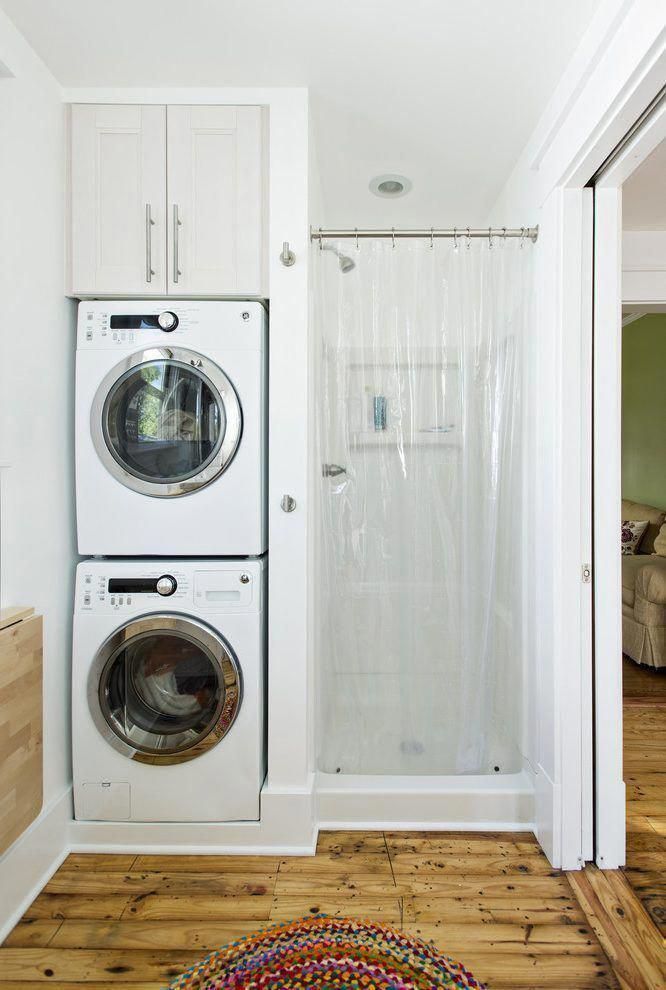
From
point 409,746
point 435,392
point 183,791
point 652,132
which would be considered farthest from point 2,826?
point 652,132

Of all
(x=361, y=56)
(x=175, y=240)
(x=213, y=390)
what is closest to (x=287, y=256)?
(x=175, y=240)

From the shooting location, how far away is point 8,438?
1717mm

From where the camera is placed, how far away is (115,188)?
199 cm

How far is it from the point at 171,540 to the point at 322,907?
119 cm

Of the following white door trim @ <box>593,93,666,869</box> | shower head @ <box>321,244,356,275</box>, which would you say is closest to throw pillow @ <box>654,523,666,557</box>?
white door trim @ <box>593,93,666,869</box>

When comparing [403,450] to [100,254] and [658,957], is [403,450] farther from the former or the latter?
[658,957]

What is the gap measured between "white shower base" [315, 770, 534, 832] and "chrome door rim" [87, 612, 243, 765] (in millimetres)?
→ 458

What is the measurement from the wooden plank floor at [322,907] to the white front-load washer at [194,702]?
0.19m

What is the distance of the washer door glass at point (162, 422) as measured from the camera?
78.1 inches

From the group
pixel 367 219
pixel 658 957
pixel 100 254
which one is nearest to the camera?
pixel 658 957

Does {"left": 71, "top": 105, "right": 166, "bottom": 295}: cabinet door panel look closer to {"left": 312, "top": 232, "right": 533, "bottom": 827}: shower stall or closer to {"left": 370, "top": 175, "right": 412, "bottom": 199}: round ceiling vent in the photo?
{"left": 312, "top": 232, "right": 533, "bottom": 827}: shower stall

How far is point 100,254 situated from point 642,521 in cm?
429

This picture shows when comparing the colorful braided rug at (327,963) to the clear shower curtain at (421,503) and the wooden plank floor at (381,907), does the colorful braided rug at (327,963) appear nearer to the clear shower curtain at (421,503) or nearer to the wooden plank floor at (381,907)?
the wooden plank floor at (381,907)

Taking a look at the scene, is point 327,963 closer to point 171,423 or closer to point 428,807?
point 428,807
